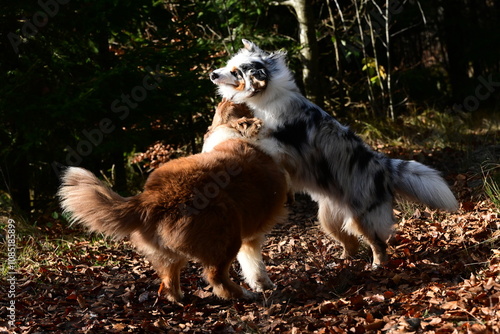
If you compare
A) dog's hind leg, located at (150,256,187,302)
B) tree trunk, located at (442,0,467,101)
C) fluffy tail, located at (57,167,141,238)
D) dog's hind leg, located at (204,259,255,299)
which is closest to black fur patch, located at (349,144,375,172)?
dog's hind leg, located at (204,259,255,299)

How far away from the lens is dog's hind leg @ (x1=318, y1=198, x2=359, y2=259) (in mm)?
5129

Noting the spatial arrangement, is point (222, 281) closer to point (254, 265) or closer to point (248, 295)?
A: point (248, 295)

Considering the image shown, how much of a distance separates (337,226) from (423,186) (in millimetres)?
936

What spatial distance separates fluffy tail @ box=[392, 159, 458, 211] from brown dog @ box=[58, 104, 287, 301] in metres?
1.29

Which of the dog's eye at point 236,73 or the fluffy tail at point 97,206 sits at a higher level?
the dog's eye at point 236,73

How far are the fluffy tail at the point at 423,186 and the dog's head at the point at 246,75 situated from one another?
150 cm

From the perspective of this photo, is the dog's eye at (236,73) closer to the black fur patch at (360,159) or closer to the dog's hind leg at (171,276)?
the black fur patch at (360,159)

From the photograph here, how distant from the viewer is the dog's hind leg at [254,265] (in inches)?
181

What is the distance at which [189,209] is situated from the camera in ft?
12.3

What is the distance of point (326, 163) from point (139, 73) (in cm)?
333

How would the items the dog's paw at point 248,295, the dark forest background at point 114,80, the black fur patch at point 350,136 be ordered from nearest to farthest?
the dog's paw at point 248,295
the black fur patch at point 350,136
the dark forest background at point 114,80

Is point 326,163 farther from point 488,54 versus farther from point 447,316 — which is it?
point 488,54

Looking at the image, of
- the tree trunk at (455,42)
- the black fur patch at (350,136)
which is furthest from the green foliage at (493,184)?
the tree trunk at (455,42)

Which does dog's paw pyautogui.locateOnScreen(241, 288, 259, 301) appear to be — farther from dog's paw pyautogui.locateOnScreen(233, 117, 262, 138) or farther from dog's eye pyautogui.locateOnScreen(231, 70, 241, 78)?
dog's eye pyautogui.locateOnScreen(231, 70, 241, 78)
